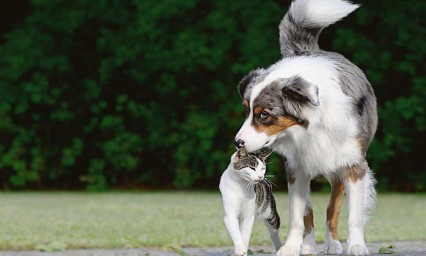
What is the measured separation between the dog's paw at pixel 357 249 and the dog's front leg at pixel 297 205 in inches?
16.4

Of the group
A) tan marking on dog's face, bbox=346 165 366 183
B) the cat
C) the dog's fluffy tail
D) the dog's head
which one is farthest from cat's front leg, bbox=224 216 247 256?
the dog's fluffy tail

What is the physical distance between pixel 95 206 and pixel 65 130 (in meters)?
3.00

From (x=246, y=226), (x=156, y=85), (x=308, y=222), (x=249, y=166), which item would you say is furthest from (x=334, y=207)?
(x=156, y=85)

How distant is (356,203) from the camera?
6121 millimetres

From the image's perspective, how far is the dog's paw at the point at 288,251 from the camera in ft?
20.5

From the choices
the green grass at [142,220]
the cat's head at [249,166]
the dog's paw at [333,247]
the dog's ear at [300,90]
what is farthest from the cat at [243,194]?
the green grass at [142,220]

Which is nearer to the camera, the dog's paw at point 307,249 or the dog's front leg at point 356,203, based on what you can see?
the dog's front leg at point 356,203

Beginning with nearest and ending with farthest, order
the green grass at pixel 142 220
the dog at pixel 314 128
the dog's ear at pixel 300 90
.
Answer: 1. the dog's ear at pixel 300 90
2. the dog at pixel 314 128
3. the green grass at pixel 142 220

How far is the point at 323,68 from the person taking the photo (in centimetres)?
612

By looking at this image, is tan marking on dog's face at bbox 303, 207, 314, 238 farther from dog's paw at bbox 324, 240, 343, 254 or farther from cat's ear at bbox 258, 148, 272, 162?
cat's ear at bbox 258, 148, 272, 162

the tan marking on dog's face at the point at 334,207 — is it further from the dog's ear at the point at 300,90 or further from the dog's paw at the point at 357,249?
the dog's ear at the point at 300,90

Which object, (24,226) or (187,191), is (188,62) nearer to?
(187,191)

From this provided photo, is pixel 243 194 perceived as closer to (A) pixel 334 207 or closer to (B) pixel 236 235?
(B) pixel 236 235

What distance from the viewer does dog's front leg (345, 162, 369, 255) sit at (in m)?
6.08
